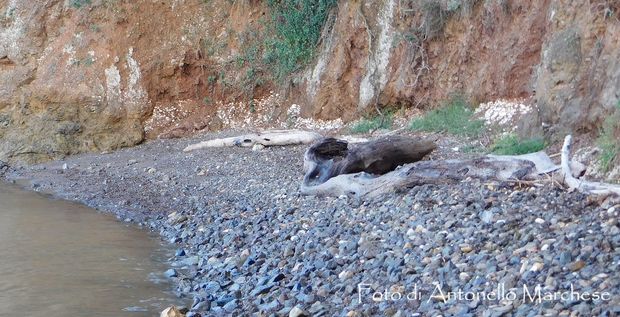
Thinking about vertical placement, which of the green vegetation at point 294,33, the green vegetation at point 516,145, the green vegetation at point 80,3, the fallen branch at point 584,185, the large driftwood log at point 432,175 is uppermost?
the green vegetation at point 80,3

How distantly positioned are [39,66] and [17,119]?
1.38 meters

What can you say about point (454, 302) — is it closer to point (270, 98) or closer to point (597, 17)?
point (597, 17)

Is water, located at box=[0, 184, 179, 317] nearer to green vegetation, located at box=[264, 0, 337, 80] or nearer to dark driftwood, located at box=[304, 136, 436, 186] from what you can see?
dark driftwood, located at box=[304, 136, 436, 186]

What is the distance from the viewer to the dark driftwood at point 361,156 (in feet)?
26.6

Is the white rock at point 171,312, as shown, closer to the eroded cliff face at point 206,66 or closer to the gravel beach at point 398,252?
the gravel beach at point 398,252

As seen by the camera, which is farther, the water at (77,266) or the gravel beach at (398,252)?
the water at (77,266)

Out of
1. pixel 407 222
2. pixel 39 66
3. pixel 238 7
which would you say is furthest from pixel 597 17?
pixel 39 66

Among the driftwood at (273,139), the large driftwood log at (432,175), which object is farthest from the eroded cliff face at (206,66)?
the large driftwood log at (432,175)

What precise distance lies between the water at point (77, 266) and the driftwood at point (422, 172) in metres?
1.96

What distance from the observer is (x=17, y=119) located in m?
15.9

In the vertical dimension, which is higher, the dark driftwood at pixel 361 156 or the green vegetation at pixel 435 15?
the green vegetation at pixel 435 15

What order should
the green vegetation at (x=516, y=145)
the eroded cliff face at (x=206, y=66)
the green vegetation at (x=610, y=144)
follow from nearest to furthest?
the green vegetation at (x=610, y=144) → the green vegetation at (x=516, y=145) → the eroded cliff face at (x=206, y=66)

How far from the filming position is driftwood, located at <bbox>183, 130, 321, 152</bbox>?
12.5 m

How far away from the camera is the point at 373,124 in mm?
12906
